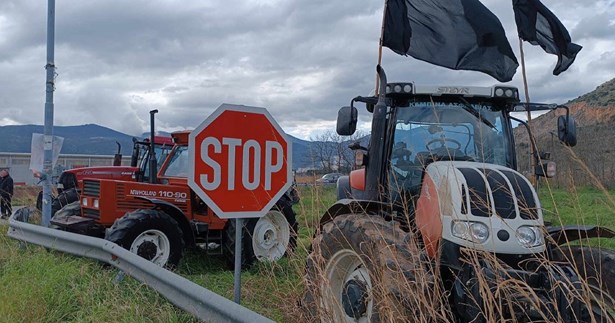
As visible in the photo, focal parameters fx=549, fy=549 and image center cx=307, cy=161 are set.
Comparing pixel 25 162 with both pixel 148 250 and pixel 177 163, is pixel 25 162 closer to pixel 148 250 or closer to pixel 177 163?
pixel 177 163

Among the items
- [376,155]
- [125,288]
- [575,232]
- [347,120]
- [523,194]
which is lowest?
[125,288]

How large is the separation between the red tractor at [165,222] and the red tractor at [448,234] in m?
2.50

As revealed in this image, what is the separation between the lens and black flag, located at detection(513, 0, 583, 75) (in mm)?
5586

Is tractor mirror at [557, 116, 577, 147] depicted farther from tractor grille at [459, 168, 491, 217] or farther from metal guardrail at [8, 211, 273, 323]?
metal guardrail at [8, 211, 273, 323]

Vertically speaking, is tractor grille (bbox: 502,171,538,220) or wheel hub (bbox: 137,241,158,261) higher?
tractor grille (bbox: 502,171,538,220)

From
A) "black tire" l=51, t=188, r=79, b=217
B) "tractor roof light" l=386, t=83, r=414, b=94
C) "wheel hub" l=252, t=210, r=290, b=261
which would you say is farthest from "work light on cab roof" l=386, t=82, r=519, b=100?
"black tire" l=51, t=188, r=79, b=217

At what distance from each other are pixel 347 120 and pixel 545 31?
8.14 ft

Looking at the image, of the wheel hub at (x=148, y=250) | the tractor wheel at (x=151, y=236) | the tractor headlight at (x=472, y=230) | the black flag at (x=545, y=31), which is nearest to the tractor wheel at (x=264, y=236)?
the tractor wheel at (x=151, y=236)

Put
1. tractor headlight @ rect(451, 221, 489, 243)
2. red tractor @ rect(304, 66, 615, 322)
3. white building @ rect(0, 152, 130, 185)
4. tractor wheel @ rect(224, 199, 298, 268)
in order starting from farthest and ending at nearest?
white building @ rect(0, 152, 130, 185)
tractor wheel @ rect(224, 199, 298, 268)
tractor headlight @ rect(451, 221, 489, 243)
red tractor @ rect(304, 66, 615, 322)

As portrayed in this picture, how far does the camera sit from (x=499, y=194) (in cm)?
372

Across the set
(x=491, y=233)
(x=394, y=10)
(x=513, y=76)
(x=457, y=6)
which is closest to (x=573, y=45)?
(x=513, y=76)

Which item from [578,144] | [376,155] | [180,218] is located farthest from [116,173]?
[578,144]

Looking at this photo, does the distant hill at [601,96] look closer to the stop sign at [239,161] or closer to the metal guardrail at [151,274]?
the metal guardrail at [151,274]

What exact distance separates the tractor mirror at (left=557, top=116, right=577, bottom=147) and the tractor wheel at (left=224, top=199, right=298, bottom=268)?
3820mm
